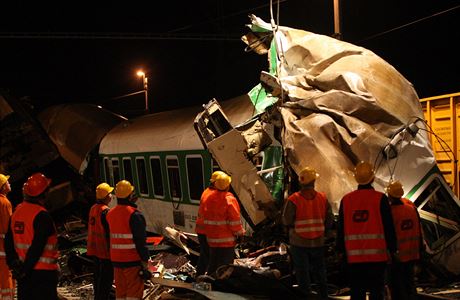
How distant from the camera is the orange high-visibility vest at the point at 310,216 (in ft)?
23.1

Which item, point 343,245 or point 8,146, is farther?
point 8,146

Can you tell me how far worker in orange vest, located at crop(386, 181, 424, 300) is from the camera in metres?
6.37

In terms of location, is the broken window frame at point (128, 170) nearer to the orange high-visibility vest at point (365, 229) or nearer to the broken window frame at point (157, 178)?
the broken window frame at point (157, 178)

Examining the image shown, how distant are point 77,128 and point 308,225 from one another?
1282 centimetres

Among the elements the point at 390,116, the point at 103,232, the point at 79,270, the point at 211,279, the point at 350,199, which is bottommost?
the point at 79,270

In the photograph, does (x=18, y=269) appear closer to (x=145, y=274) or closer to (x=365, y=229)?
(x=145, y=274)

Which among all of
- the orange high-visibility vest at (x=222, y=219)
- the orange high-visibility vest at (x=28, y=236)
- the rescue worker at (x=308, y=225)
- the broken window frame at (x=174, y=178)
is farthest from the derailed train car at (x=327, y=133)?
the orange high-visibility vest at (x=28, y=236)

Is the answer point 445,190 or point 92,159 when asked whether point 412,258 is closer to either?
point 445,190

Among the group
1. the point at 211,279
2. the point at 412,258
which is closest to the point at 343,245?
the point at 412,258

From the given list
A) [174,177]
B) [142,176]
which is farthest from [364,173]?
[142,176]

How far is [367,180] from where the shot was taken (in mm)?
5824

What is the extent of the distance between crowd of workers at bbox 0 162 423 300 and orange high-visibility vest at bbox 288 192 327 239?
0.01 metres

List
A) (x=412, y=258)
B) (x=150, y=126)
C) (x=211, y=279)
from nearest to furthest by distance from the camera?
(x=412, y=258) → (x=211, y=279) → (x=150, y=126)

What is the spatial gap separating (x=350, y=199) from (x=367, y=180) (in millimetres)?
261
